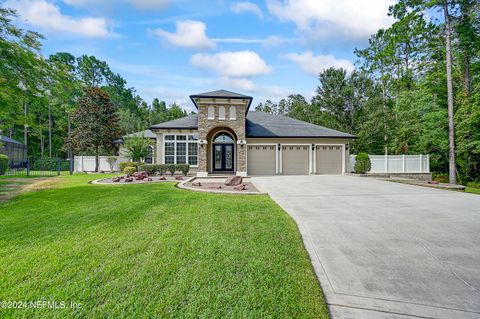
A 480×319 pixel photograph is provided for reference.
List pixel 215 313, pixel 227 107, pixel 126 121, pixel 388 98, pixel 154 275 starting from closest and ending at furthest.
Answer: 1. pixel 215 313
2. pixel 154 275
3. pixel 227 107
4. pixel 388 98
5. pixel 126 121

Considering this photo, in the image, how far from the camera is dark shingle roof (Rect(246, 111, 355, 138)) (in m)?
17.9

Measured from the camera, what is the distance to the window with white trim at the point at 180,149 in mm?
17969

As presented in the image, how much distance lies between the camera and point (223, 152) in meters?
17.9

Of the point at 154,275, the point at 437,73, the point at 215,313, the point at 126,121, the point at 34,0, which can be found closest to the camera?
the point at 215,313

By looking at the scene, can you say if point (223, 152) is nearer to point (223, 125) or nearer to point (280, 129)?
point (223, 125)

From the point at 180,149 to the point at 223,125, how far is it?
13.6 feet

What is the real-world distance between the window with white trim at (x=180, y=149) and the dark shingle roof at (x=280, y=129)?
174 inches

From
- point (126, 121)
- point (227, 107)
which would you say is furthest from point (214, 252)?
point (126, 121)

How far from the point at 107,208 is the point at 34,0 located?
7735mm

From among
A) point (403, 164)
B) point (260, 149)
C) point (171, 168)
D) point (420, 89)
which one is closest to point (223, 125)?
point (260, 149)

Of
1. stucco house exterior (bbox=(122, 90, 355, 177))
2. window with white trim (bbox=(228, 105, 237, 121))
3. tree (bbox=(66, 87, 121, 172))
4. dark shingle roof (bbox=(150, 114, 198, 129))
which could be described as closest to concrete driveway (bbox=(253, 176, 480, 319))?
window with white trim (bbox=(228, 105, 237, 121))

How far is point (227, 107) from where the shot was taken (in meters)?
16.3

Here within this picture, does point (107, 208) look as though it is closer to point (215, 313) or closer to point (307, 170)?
point (215, 313)

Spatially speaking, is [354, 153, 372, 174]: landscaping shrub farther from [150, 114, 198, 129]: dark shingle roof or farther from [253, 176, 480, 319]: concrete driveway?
[150, 114, 198, 129]: dark shingle roof
